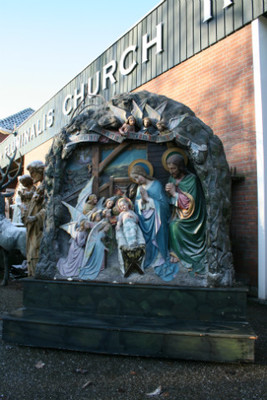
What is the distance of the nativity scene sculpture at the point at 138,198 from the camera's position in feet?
13.6

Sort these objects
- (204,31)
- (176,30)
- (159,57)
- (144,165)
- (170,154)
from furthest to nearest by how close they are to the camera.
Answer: (159,57) → (176,30) → (204,31) → (144,165) → (170,154)

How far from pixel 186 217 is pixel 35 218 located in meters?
3.35

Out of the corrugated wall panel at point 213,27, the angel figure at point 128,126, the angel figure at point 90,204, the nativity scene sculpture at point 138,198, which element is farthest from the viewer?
the corrugated wall panel at point 213,27

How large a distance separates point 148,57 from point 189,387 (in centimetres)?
808

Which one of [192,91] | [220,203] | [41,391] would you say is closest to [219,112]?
[192,91]

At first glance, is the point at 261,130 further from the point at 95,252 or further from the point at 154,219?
the point at 95,252

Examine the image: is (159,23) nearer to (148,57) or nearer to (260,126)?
(148,57)

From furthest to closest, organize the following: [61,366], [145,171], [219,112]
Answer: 1. [219,112]
2. [145,171]
3. [61,366]

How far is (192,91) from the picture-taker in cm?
781

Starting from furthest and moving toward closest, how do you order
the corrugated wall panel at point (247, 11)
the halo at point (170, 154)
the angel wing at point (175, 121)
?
the corrugated wall panel at point (247, 11) < the halo at point (170, 154) < the angel wing at point (175, 121)

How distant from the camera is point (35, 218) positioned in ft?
20.9

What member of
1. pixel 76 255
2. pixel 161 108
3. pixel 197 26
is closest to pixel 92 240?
pixel 76 255

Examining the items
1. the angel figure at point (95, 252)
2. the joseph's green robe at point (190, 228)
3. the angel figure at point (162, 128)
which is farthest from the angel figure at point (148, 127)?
the angel figure at point (95, 252)

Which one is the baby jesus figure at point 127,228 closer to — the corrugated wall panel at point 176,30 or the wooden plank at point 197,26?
the wooden plank at point 197,26
